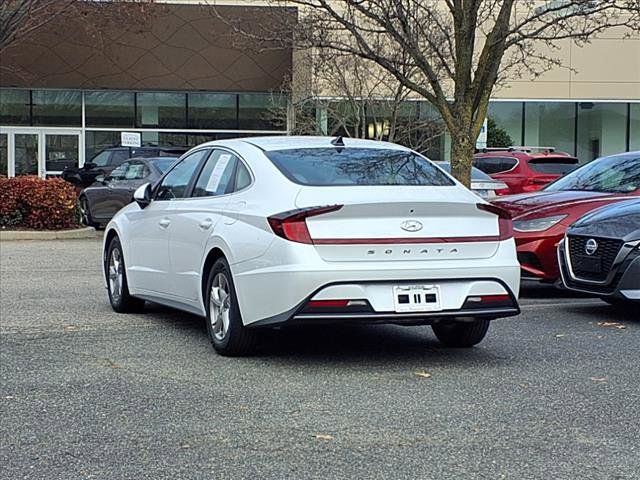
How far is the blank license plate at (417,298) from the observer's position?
593cm

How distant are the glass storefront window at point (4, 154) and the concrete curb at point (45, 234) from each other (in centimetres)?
1167

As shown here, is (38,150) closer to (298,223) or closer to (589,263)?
(589,263)

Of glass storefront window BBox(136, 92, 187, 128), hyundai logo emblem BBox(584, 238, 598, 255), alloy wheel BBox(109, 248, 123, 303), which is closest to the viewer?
hyundai logo emblem BBox(584, 238, 598, 255)

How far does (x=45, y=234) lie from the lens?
1694 cm

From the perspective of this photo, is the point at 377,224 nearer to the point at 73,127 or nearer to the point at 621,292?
the point at 621,292

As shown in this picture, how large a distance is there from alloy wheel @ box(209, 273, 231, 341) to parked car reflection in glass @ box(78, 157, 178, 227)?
1138 centimetres

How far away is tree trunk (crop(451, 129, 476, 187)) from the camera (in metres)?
12.2

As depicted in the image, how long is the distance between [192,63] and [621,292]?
20.9 meters

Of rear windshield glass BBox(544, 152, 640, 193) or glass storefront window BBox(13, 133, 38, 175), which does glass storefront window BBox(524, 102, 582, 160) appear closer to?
glass storefront window BBox(13, 133, 38, 175)

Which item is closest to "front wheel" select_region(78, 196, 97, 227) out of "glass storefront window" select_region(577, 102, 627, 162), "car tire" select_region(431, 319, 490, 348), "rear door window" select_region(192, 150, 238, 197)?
"rear door window" select_region(192, 150, 238, 197)

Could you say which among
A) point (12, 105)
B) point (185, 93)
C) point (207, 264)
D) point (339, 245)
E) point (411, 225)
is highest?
point (185, 93)

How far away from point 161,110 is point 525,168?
13.5m

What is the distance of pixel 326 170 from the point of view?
6.50m

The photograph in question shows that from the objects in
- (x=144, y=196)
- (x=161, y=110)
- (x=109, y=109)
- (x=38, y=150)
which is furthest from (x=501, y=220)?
(x=38, y=150)
